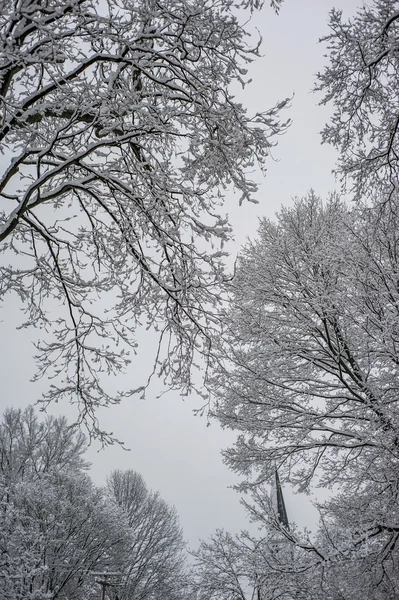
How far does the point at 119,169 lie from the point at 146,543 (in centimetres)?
1813

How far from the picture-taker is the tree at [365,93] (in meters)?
3.20

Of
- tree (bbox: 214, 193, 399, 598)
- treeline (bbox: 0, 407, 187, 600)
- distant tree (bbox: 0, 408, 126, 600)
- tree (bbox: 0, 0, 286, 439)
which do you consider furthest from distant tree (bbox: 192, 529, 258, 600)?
distant tree (bbox: 0, 408, 126, 600)

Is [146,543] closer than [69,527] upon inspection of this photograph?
No

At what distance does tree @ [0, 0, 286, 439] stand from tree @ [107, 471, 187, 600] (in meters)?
12.2

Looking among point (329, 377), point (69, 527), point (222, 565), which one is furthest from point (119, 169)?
point (69, 527)

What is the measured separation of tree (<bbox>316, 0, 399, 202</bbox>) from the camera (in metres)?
3.20

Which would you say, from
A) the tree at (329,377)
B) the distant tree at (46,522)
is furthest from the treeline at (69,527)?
the tree at (329,377)

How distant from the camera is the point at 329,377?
275 inches

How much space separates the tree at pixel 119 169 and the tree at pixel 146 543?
1217cm

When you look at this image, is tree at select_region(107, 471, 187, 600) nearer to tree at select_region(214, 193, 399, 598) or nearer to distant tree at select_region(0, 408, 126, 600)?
distant tree at select_region(0, 408, 126, 600)

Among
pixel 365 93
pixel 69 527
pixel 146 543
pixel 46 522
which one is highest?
pixel 365 93

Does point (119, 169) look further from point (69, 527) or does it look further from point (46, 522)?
point (69, 527)

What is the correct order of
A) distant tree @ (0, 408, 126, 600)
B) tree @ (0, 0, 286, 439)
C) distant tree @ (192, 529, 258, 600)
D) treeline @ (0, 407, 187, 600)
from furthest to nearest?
treeline @ (0, 407, 187, 600) → distant tree @ (0, 408, 126, 600) → distant tree @ (192, 529, 258, 600) → tree @ (0, 0, 286, 439)

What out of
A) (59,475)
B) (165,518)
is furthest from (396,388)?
(165,518)
